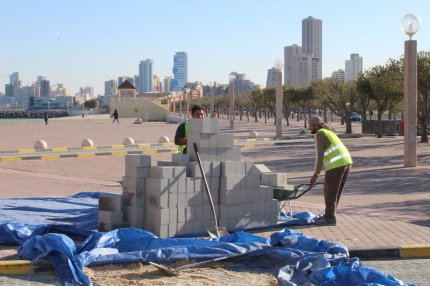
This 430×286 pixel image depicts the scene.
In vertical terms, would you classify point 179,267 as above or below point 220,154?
below

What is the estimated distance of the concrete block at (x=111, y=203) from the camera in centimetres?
791

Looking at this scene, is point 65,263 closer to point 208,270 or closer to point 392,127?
point 208,270

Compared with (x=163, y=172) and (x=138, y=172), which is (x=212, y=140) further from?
(x=138, y=172)

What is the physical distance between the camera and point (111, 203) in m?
7.98

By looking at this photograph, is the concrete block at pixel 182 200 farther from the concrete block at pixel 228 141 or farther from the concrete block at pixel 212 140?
the concrete block at pixel 228 141

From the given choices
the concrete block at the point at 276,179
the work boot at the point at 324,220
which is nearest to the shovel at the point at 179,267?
the work boot at the point at 324,220

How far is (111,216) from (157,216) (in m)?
0.60

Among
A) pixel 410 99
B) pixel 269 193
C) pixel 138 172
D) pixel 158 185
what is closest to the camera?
pixel 158 185

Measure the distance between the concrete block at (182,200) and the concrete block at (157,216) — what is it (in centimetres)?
20

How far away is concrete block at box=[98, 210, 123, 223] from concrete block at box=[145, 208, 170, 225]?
1.17 ft

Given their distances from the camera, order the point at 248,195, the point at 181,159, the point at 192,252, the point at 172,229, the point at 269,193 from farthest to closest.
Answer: the point at 269,193 < the point at 248,195 < the point at 181,159 < the point at 172,229 < the point at 192,252

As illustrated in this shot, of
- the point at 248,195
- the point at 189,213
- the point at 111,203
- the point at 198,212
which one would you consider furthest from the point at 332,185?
the point at 111,203

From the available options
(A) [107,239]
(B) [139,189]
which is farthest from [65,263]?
(B) [139,189]

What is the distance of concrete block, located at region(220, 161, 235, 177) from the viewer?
821cm
